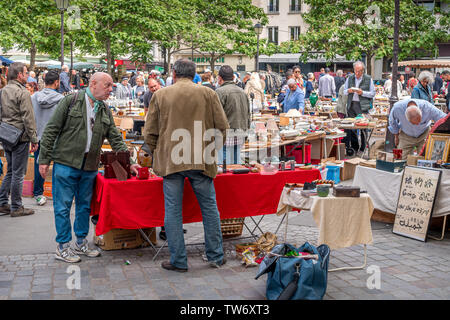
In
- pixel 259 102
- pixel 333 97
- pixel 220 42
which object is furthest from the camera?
pixel 220 42

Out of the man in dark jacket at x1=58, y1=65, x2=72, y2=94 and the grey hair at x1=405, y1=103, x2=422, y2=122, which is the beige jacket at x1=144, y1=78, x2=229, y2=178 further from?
the man in dark jacket at x1=58, y1=65, x2=72, y2=94

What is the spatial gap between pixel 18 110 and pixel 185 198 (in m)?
2.90

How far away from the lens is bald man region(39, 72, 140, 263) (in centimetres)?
528

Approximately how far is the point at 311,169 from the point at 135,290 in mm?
2516

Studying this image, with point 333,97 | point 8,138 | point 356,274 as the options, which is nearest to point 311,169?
point 356,274

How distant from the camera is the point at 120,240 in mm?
5855

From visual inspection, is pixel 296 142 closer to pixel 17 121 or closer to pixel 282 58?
pixel 17 121

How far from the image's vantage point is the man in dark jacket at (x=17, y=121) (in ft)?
23.3

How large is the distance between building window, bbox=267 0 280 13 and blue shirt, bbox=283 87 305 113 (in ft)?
128

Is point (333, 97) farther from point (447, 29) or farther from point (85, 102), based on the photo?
point (447, 29)

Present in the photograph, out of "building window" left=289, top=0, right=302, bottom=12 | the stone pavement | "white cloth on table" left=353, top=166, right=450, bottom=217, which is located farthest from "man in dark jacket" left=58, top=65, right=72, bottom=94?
"building window" left=289, top=0, right=302, bottom=12

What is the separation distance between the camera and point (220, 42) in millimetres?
35406

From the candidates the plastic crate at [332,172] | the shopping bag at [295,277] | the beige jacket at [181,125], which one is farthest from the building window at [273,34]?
the shopping bag at [295,277]
